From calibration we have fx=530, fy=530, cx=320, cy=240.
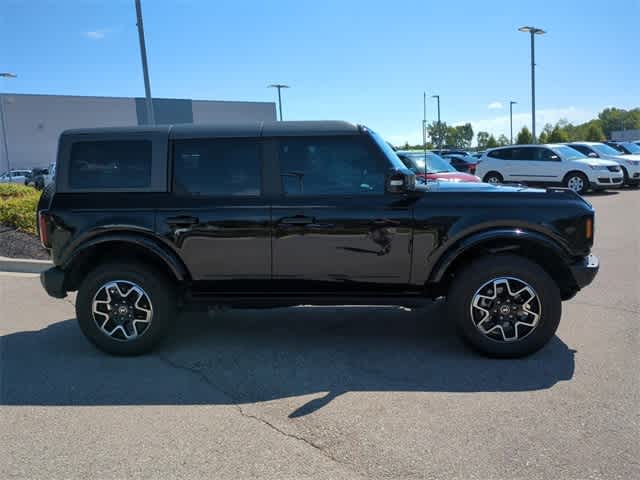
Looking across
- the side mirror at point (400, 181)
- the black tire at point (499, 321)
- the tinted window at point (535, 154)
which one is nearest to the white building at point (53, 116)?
the tinted window at point (535, 154)

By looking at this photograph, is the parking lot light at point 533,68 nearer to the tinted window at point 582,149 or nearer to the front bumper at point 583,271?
the tinted window at point 582,149

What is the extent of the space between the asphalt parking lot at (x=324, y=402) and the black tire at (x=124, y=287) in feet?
0.46

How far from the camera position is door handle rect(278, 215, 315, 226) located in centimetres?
430

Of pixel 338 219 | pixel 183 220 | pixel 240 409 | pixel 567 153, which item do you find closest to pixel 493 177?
pixel 567 153

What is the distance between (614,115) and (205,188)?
169 meters

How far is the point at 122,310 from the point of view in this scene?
448 centimetres

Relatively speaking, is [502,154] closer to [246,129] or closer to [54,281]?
[246,129]

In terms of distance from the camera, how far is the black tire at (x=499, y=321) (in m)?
4.17

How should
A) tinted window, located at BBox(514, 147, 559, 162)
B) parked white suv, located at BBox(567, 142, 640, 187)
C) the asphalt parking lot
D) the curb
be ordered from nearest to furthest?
the asphalt parking lot, the curb, tinted window, located at BBox(514, 147, 559, 162), parked white suv, located at BBox(567, 142, 640, 187)

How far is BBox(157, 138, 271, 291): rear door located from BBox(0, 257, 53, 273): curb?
15.5 feet

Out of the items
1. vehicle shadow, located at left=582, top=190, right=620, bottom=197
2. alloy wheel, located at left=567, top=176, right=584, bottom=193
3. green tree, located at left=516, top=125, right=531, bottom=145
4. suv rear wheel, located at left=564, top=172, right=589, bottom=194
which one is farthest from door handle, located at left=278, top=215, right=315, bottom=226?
green tree, located at left=516, top=125, right=531, bottom=145

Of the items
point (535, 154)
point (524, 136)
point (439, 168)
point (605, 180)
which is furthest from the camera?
point (524, 136)

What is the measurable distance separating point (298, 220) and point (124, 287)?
1578 millimetres

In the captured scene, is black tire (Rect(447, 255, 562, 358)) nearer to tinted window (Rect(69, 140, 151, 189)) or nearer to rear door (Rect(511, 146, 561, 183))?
tinted window (Rect(69, 140, 151, 189))
